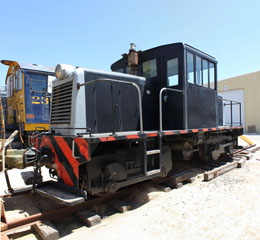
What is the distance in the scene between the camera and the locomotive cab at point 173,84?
5.01 m

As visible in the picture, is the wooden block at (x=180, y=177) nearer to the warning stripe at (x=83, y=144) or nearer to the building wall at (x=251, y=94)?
the warning stripe at (x=83, y=144)

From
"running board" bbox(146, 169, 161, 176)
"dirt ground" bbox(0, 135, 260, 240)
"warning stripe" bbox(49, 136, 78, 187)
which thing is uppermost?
"warning stripe" bbox(49, 136, 78, 187)

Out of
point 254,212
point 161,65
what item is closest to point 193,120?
point 161,65

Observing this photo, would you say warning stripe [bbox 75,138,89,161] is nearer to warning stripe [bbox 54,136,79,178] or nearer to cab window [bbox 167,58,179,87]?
warning stripe [bbox 54,136,79,178]

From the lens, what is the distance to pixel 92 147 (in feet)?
10.6

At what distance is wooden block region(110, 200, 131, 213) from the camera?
147 inches

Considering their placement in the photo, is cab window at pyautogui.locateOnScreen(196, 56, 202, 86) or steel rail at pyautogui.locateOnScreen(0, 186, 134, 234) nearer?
steel rail at pyautogui.locateOnScreen(0, 186, 134, 234)

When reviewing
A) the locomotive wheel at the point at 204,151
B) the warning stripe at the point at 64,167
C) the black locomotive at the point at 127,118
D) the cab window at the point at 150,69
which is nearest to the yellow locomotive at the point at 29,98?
the black locomotive at the point at 127,118

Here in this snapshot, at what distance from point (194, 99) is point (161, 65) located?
1.20 m

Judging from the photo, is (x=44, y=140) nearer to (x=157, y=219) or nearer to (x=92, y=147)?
(x=92, y=147)

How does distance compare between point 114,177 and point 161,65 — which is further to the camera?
point 161,65

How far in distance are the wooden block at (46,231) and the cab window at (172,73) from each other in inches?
149

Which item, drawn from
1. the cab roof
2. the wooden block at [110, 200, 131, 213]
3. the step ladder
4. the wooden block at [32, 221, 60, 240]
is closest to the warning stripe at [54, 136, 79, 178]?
A: the wooden block at [32, 221, 60, 240]

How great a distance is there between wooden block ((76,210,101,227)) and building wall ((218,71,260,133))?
2157 cm
